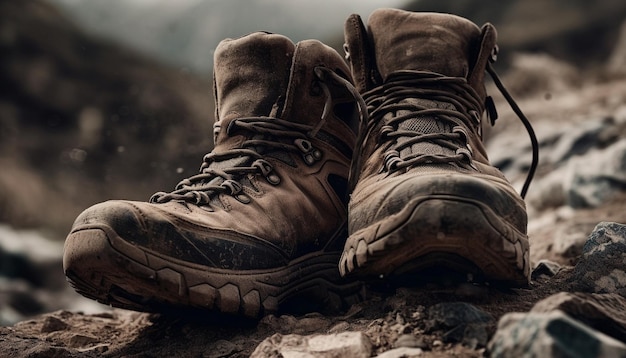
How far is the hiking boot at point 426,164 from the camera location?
5.92 ft

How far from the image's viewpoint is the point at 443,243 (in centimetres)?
179

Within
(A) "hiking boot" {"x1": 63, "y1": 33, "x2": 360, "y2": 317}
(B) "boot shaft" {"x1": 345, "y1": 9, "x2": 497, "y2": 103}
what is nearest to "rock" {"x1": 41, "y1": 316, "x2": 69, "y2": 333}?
(A) "hiking boot" {"x1": 63, "y1": 33, "x2": 360, "y2": 317}

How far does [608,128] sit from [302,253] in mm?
4130

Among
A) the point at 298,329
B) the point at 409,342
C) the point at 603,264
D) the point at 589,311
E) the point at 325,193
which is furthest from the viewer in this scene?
the point at 325,193

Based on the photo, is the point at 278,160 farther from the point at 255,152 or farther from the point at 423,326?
the point at 423,326

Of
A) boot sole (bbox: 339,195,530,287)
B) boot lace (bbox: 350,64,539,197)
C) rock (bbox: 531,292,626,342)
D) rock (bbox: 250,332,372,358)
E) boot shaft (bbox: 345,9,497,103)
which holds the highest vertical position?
boot shaft (bbox: 345,9,497,103)

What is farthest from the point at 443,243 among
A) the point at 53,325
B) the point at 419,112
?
the point at 53,325

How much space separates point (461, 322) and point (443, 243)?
186 mm

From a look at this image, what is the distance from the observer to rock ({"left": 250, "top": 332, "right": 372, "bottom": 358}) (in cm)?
178

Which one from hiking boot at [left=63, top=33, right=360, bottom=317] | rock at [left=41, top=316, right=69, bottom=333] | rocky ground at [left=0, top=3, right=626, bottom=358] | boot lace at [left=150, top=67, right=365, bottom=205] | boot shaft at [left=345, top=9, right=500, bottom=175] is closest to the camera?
rocky ground at [left=0, top=3, right=626, bottom=358]

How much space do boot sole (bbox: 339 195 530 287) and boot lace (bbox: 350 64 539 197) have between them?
0.94 ft

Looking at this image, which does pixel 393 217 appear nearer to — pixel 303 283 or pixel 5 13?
pixel 303 283

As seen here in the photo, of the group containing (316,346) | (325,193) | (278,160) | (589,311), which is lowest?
→ (589,311)

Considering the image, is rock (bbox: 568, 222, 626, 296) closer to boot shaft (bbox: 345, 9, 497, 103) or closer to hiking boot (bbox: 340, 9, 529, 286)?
hiking boot (bbox: 340, 9, 529, 286)
